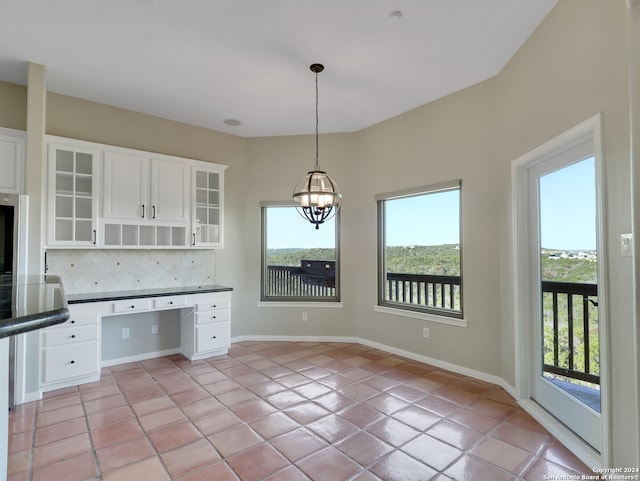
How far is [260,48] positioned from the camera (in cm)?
298

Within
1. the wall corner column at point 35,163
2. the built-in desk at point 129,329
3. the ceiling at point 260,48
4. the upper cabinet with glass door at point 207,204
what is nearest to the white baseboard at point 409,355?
the built-in desk at point 129,329

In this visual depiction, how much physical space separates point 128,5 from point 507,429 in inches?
165


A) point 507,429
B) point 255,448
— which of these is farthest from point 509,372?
point 255,448

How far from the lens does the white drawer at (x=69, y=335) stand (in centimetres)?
322

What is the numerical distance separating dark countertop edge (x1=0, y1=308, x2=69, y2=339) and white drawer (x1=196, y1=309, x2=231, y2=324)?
3276 millimetres

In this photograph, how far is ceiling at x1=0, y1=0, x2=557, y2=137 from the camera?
2510 millimetres

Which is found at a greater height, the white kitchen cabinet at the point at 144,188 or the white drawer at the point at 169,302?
the white kitchen cabinet at the point at 144,188

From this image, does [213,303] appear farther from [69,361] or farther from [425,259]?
[425,259]

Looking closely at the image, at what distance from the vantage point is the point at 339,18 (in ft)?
8.52

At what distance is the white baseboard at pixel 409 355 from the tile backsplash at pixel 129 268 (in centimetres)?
118

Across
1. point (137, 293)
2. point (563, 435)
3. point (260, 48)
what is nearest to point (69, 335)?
point (137, 293)

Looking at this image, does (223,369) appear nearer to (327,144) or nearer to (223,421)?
(223,421)

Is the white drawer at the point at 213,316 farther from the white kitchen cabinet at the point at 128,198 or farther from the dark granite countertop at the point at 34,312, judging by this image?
the dark granite countertop at the point at 34,312

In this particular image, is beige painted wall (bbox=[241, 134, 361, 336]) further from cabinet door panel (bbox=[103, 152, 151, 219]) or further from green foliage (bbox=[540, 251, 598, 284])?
green foliage (bbox=[540, 251, 598, 284])
